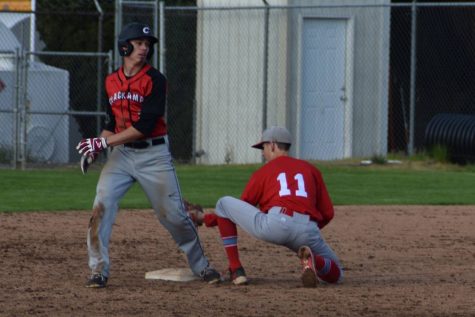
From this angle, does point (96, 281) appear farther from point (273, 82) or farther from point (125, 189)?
point (273, 82)

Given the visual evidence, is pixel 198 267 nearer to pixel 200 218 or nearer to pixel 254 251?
pixel 200 218

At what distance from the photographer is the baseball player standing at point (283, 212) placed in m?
7.96

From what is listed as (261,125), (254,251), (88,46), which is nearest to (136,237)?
(254,251)

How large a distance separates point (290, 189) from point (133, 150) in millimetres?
1107

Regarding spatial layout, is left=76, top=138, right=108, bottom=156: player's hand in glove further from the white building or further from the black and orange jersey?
the white building

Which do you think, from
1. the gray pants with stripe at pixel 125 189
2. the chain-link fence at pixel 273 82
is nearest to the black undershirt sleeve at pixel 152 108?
the gray pants with stripe at pixel 125 189

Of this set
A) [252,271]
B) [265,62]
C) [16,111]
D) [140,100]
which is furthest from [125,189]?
[265,62]

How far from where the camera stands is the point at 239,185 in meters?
15.8

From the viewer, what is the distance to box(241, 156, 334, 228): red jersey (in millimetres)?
7992

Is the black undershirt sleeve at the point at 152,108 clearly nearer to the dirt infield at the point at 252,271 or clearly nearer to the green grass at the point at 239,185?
the dirt infield at the point at 252,271

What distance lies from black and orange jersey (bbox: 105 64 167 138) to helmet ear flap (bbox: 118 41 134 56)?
0.53ft

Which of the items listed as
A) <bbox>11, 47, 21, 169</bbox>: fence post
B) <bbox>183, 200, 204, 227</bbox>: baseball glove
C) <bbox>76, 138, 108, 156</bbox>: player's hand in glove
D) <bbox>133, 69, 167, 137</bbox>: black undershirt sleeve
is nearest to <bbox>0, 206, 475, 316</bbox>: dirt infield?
<bbox>183, 200, 204, 227</bbox>: baseball glove

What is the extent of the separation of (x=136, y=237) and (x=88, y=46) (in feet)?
48.2

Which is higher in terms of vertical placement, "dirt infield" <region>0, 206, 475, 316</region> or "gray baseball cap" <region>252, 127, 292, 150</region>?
"gray baseball cap" <region>252, 127, 292, 150</region>
